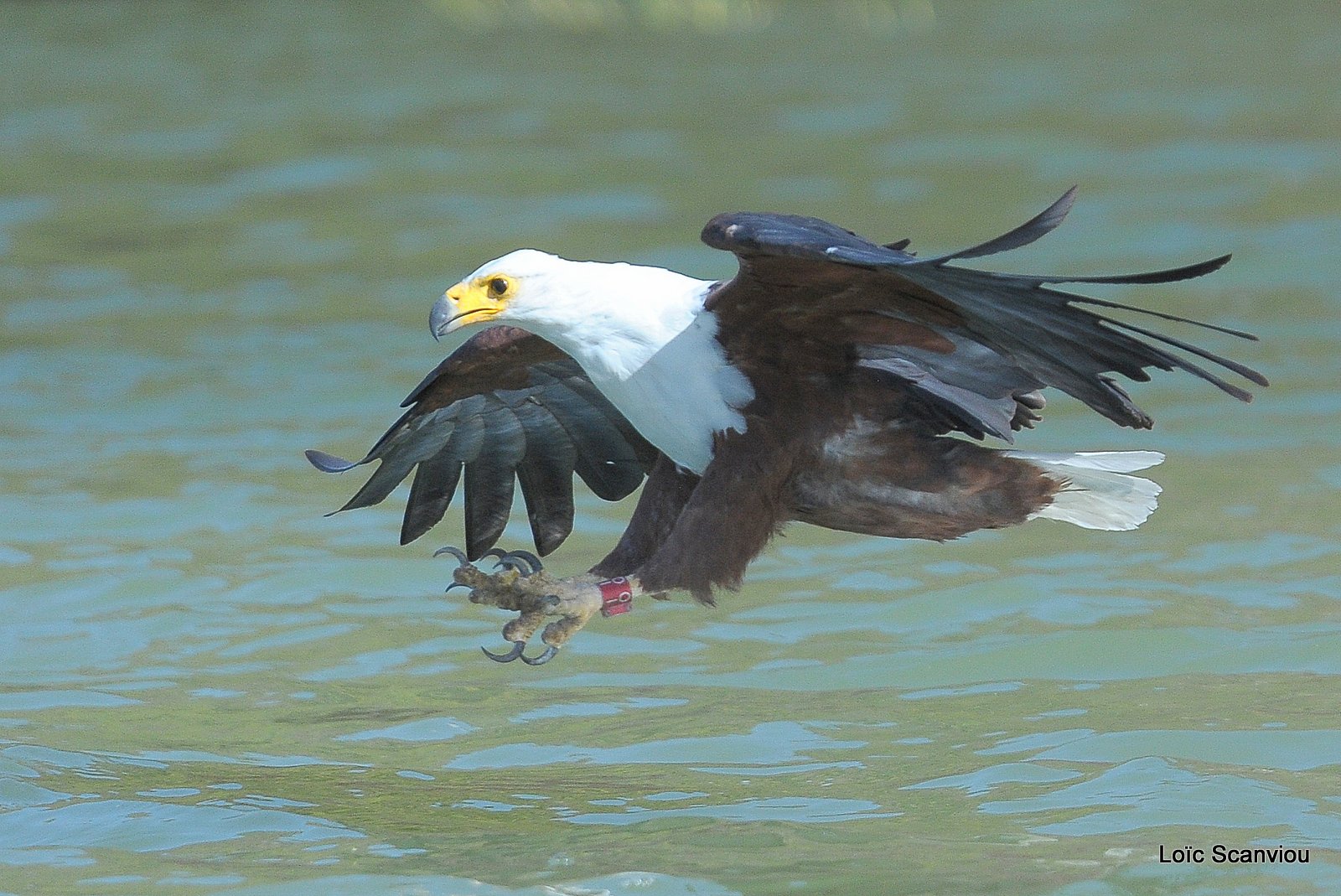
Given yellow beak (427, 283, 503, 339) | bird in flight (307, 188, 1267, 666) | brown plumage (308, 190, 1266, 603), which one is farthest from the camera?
yellow beak (427, 283, 503, 339)

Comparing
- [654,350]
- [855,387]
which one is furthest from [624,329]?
[855,387]

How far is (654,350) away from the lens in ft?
16.3

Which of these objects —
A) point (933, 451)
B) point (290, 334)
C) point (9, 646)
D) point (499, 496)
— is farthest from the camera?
point (290, 334)

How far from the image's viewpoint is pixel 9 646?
22.2 ft

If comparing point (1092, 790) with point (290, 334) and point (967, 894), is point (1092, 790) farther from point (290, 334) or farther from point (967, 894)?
point (290, 334)

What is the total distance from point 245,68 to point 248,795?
12.9 metres

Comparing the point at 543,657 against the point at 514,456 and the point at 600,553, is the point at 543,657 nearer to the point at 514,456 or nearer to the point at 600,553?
the point at 514,456

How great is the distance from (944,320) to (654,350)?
621mm

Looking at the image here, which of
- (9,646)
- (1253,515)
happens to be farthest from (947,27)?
(9,646)

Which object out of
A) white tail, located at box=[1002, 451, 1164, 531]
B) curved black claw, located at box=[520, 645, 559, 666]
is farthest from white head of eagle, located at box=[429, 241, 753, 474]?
white tail, located at box=[1002, 451, 1164, 531]

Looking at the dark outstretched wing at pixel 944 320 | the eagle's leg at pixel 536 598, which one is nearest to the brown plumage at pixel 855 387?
the dark outstretched wing at pixel 944 320

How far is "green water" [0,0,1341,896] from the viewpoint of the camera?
504 centimetres

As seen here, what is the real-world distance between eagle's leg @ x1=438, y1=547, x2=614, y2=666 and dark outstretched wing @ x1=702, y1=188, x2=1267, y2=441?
62 centimetres

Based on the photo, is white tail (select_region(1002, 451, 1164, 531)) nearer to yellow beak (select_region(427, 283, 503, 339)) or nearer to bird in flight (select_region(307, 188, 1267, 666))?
bird in flight (select_region(307, 188, 1267, 666))
